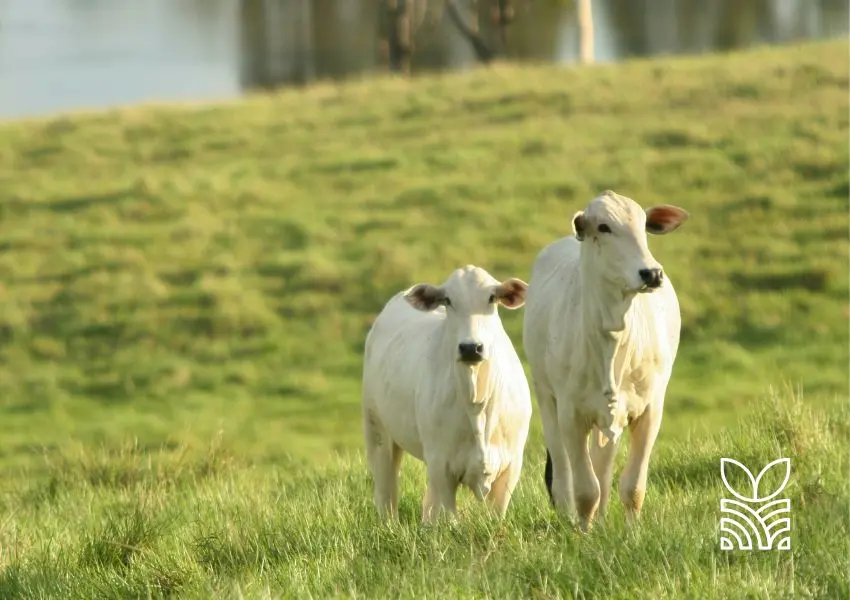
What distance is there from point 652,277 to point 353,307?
13381mm

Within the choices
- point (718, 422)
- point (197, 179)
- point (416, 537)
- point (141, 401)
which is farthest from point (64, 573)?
point (197, 179)

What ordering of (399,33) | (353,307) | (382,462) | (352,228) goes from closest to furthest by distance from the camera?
1. (382,462)
2. (353,307)
3. (352,228)
4. (399,33)

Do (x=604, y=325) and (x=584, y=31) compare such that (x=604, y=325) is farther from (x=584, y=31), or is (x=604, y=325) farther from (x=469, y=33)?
(x=469, y=33)

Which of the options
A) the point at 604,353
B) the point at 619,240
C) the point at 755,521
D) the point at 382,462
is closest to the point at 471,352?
the point at 604,353

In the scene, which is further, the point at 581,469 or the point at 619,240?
the point at 581,469

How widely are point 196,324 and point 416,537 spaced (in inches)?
512

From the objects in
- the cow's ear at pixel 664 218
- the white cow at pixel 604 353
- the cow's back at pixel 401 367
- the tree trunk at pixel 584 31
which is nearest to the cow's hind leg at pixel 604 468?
the white cow at pixel 604 353

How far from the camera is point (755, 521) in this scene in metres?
6.64

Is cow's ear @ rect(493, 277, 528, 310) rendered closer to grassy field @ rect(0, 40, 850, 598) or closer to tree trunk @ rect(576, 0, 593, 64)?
grassy field @ rect(0, 40, 850, 598)

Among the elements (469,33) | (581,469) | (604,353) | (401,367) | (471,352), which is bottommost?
(581,469)

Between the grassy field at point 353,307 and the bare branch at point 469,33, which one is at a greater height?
the bare branch at point 469,33

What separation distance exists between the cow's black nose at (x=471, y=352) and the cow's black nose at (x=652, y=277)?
4.12ft

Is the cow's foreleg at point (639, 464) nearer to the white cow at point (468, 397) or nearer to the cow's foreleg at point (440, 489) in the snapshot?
the white cow at point (468, 397)

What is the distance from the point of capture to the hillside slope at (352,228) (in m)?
17.4
